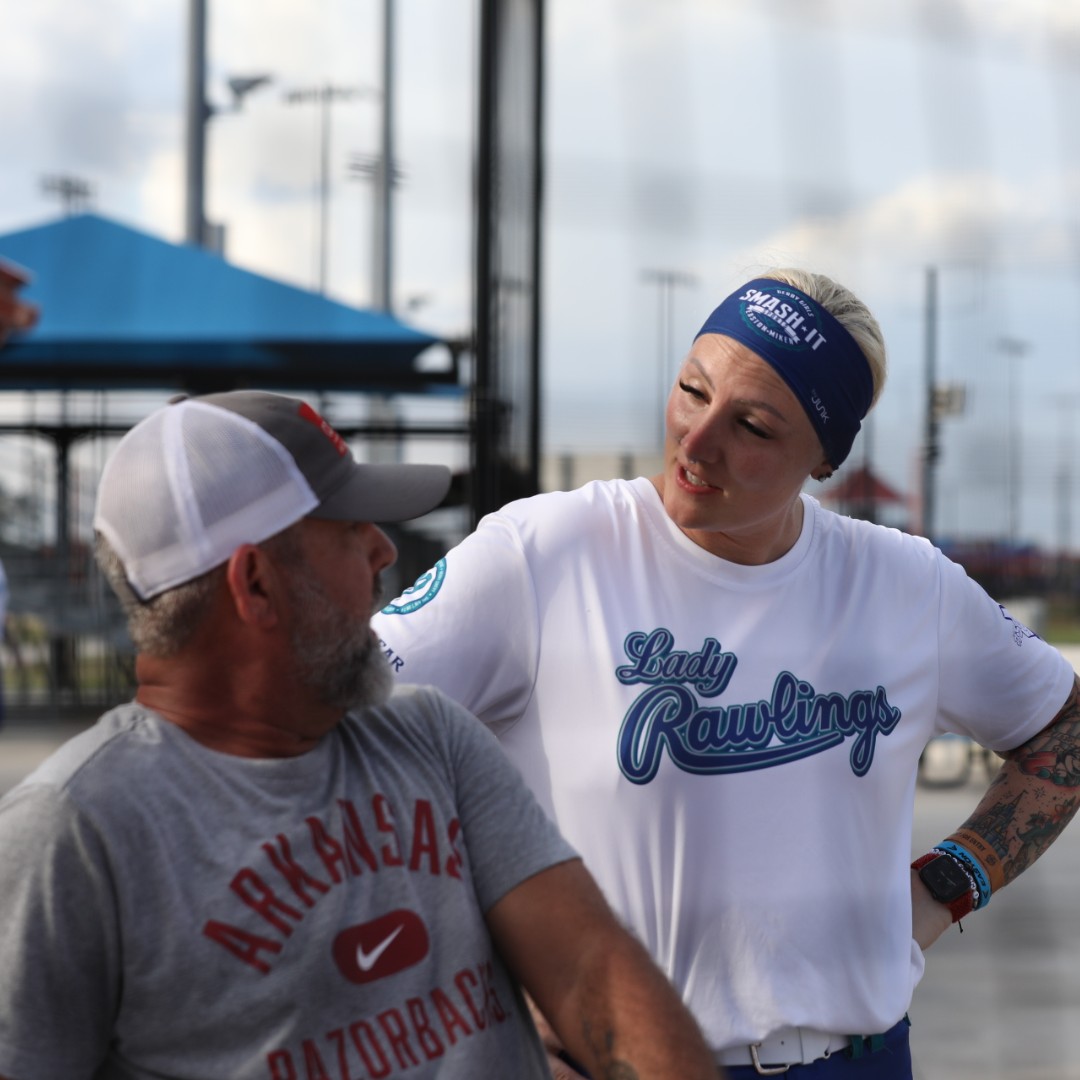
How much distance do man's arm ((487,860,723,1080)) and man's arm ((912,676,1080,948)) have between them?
861mm

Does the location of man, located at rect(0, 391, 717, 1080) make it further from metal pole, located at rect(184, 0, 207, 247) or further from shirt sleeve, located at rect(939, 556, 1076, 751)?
metal pole, located at rect(184, 0, 207, 247)

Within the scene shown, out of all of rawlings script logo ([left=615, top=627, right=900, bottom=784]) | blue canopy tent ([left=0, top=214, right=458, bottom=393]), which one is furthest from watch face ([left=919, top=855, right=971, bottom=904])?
blue canopy tent ([left=0, top=214, right=458, bottom=393])

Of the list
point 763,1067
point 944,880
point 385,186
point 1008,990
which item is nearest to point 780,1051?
point 763,1067

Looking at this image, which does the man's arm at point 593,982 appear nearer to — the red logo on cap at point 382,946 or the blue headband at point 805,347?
the red logo on cap at point 382,946

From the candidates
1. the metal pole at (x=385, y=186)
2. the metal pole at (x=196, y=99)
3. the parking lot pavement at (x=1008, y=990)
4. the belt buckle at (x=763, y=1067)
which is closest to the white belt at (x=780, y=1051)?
the belt buckle at (x=763, y=1067)

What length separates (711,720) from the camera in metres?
1.59

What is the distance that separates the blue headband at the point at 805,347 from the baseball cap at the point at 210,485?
644 millimetres

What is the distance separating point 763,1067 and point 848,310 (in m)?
0.83

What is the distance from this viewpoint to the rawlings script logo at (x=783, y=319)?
1.67m

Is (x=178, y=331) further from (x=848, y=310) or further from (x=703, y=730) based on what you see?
(x=703, y=730)

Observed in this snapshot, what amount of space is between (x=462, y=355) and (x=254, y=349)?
102 centimetres

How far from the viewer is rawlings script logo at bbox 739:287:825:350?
5.47 feet

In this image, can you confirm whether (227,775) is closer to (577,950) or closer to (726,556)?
(577,950)

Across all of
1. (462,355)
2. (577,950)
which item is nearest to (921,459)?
(577,950)
